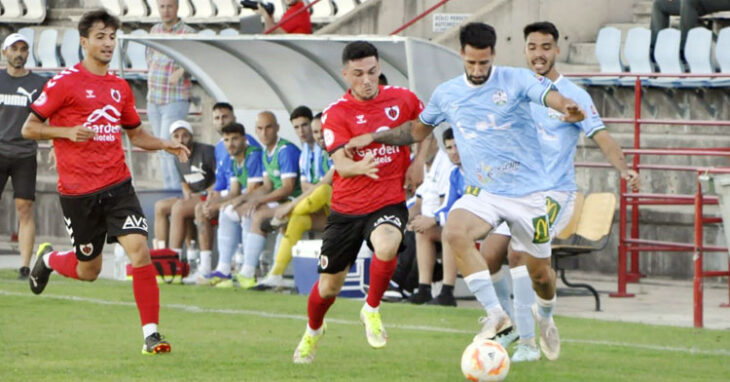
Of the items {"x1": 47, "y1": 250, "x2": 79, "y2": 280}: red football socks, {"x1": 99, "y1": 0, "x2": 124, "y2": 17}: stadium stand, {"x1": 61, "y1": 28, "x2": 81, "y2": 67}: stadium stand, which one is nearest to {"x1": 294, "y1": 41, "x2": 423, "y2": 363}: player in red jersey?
{"x1": 47, "y1": 250, "x2": 79, "y2": 280}: red football socks

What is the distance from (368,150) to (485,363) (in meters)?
1.98

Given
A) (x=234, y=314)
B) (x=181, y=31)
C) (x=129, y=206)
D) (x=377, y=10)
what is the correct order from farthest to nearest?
(x=377, y=10) → (x=181, y=31) → (x=234, y=314) → (x=129, y=206)

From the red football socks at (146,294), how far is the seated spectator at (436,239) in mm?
4786

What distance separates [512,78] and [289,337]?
307cm

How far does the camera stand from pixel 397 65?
→ 16.5 metres

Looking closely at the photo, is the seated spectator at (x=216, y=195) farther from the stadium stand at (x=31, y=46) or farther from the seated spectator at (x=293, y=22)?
the stadium stand at (x=31, y=46)

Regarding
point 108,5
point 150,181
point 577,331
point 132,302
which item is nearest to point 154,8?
point 108,5

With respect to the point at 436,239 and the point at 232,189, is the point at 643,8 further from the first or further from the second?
the point at 436,239

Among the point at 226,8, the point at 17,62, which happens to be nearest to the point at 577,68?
the point at 17,62

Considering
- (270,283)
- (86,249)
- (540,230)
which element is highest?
(540,230)

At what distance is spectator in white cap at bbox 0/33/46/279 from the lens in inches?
647

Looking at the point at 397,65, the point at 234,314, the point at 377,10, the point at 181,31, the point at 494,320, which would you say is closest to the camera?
the point at 494,320

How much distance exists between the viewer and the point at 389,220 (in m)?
10.3

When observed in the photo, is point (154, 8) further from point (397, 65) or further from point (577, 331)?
point (577, 331)
